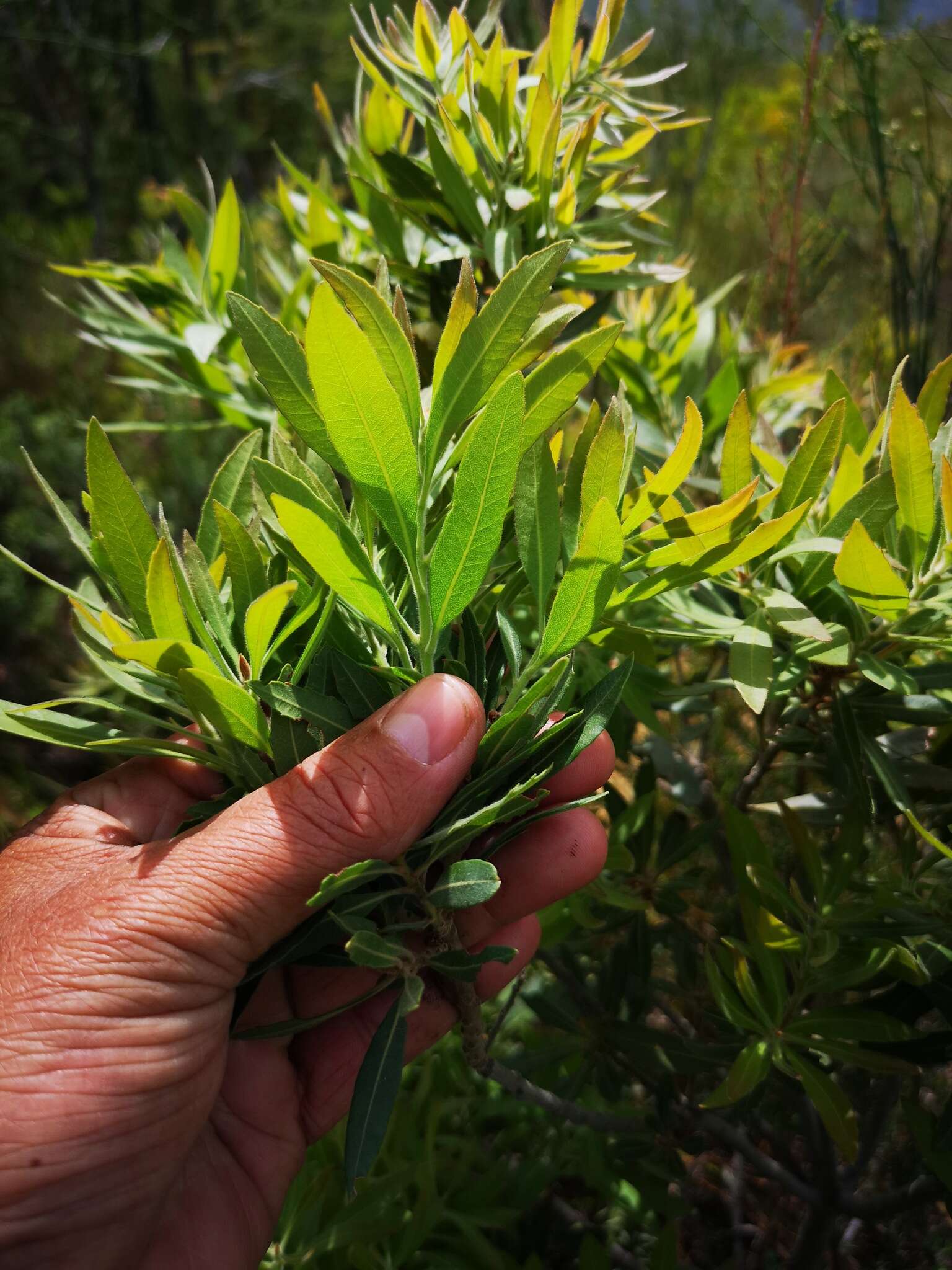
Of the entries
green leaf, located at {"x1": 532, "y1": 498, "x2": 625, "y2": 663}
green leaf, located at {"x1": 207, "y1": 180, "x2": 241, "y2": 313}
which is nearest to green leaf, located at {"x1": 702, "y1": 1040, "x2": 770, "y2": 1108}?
green leaf, located at {"x1": 532, "y1": 498, "x2": 625, "y2": 663}

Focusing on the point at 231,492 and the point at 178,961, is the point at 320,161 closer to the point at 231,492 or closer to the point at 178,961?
the point at 231,492

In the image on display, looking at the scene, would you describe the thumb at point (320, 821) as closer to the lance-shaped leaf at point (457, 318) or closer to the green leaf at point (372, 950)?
the green leaf at point (372, 950)

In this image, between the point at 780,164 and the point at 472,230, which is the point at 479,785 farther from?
the point at 780,164

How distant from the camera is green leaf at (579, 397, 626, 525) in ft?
1.90

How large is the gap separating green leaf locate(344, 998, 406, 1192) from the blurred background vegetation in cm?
42

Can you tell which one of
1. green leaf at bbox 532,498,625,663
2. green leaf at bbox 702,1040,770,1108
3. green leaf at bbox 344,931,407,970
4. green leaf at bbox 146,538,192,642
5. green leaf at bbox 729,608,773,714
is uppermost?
green leaf at bbox 146,538,192,642

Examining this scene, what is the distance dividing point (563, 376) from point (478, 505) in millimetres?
128

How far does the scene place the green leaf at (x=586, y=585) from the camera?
1.84 ft

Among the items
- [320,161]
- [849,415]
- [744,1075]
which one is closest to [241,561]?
[849,415]

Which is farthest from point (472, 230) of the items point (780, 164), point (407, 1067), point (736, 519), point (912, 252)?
point (912, 252)

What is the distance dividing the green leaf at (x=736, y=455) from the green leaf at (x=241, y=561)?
1.16 feet

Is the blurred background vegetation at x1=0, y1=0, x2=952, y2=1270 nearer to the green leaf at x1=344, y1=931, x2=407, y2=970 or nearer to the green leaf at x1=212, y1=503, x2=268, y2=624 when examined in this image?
the green leaf at x1=212, y1=503, x2=268, y2=624

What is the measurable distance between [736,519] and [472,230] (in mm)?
403

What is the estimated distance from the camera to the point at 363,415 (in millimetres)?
521
